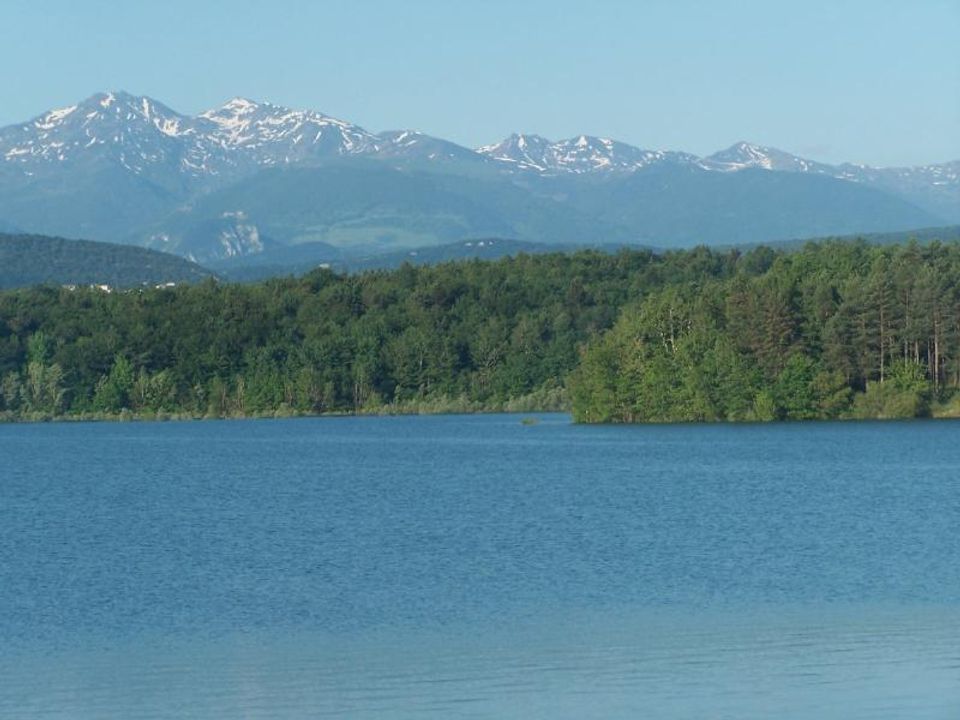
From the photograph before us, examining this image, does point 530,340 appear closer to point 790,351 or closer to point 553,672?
point 790,351

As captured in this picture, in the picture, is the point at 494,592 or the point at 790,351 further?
the point at 790,351

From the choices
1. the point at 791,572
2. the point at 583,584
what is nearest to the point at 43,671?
the point at 583,584

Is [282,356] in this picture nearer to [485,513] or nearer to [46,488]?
[46,488]

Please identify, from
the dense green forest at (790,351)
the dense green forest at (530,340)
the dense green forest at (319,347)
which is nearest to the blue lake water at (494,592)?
the dense green forest at (790,351)

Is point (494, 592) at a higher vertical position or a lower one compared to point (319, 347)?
lower

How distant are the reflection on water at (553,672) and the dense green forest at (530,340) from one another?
7322cm

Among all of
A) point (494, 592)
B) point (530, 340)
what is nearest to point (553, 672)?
point (494, 592)

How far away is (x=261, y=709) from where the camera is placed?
77.6 feet

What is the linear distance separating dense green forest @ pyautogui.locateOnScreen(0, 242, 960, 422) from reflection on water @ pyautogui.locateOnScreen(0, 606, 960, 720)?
240 feet

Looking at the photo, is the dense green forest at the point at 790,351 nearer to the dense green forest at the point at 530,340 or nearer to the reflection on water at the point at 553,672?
the dense green forest at the point at 530,340

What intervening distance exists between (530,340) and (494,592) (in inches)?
4185

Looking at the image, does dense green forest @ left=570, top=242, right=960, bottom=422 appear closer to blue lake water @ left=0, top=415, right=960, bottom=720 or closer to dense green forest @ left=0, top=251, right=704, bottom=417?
dense green forest @ left=0, top=251, right=704, bottom=417

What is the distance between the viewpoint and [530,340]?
462ft

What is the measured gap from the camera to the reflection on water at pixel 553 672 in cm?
2325
